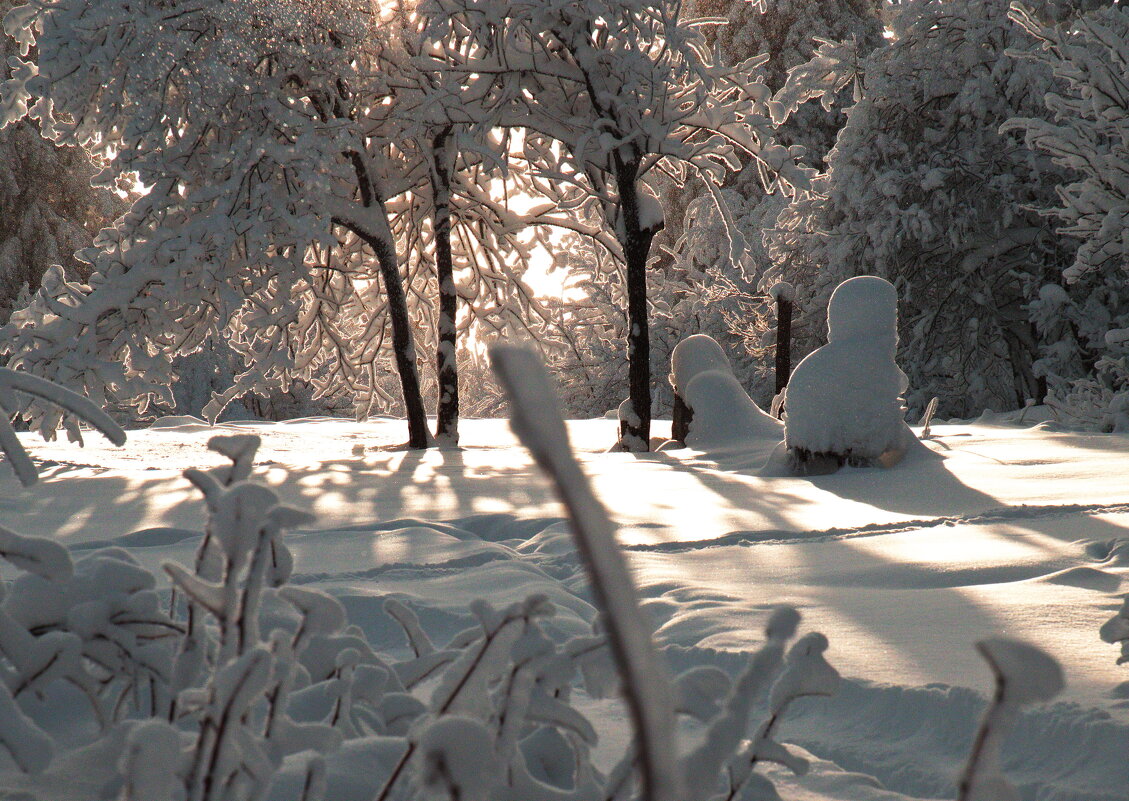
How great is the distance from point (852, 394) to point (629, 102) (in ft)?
11.5

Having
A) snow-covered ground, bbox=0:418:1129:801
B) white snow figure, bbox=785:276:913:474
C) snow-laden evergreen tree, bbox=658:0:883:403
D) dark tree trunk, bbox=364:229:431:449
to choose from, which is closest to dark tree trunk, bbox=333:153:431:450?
dark tree trunk, bbox=364:229:431:449

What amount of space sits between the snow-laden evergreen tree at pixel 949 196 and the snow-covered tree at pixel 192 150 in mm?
7165

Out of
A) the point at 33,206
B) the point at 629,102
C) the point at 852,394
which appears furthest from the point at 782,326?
the point at 33,206

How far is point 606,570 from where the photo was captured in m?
0.32

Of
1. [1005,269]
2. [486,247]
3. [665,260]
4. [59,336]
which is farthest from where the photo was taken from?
[665,260]

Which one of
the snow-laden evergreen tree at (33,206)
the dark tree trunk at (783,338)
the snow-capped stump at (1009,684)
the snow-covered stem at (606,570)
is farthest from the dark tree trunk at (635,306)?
the snow-laden evergreen tree at (33,206)

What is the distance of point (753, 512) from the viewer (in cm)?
372

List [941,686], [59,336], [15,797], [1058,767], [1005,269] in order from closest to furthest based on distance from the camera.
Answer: [15,797] < [1058,767] < [941,686] < [59,336] < [1005,269]

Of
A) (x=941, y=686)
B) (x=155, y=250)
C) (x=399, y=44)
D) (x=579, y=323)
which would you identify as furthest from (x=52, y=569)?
(x=579, y=323)

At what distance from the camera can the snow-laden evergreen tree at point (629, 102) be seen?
7.49m

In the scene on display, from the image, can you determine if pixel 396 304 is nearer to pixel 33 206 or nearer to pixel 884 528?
pixel 884 528

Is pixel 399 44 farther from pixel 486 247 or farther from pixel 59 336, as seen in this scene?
pixel 59 336

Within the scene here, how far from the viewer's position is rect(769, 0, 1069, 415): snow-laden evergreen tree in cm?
1273

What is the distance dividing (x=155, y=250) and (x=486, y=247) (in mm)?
3652
